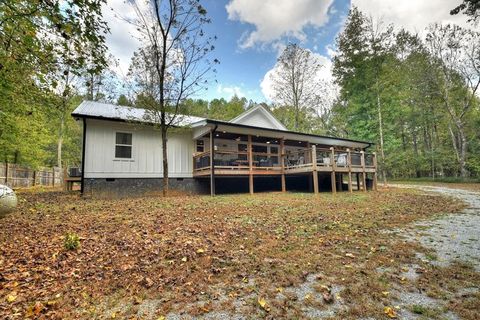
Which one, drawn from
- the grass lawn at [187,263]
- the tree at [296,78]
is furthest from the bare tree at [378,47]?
the grass lawn at [187,263]

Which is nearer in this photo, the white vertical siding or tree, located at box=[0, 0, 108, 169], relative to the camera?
tree, located at box=[0, 0, 108, 169]

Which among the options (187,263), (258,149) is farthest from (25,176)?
(187,263)

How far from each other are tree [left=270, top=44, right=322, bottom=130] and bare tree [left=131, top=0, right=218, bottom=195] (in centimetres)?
1514

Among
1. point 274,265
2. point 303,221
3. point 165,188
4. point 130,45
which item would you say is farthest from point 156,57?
point 274,265

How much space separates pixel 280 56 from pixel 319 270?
79.4 feet

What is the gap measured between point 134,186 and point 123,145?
6.90ft

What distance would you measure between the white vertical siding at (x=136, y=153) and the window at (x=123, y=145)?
15cm

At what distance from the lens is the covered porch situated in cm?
1205

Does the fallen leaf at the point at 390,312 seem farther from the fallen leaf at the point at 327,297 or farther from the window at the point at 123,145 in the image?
the window at the point at 123,145

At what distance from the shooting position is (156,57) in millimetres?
11148

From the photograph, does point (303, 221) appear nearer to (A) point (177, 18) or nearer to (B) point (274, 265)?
(B) point (274, 265)

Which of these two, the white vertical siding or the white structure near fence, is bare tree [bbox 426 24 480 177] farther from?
the white structure near fence

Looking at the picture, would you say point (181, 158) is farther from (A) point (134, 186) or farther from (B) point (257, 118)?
(B) point (257, 118)

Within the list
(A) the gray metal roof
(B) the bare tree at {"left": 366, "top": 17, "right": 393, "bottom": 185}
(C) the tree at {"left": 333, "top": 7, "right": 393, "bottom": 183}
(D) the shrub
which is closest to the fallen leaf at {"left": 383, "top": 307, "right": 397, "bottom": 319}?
(D) the shrub
